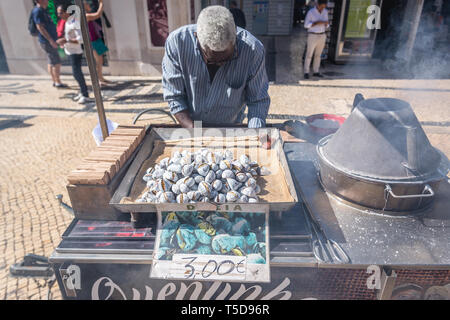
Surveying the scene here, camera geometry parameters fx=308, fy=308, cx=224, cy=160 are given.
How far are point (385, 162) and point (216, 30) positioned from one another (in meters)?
1.51

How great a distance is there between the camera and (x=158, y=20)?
8.86 m

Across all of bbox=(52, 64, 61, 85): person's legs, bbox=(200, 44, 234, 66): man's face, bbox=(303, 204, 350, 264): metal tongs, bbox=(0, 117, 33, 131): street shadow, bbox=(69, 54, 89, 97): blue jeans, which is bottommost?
bbox=(0, 117, 33, 131): street shadow

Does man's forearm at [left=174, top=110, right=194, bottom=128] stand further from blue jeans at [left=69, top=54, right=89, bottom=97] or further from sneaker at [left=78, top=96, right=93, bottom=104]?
sneaker at [left=78, top=96, right=93, bottom=104]

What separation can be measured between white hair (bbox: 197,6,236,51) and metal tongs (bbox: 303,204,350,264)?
145 cm

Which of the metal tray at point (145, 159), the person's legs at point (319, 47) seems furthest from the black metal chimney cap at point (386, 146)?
the person's legs at point (319, 47)

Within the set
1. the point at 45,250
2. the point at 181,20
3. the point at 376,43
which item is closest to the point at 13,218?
the point at 45,250

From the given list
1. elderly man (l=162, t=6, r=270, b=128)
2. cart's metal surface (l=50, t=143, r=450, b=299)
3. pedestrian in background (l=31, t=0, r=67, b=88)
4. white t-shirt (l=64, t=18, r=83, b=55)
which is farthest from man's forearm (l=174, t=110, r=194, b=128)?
pedestrian in background (l=31, t=0, r=67, b=88)

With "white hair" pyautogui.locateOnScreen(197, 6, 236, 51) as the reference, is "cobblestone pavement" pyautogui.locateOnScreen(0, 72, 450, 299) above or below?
below

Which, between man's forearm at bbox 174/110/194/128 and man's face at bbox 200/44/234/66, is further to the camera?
man's forearm at bbox 174/110/194/128

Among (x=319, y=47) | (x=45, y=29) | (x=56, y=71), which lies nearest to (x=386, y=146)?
(x=319, y=47)

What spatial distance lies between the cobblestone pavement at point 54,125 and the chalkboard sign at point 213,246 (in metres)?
1.61

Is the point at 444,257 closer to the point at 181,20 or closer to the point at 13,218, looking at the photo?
the point at 13,218

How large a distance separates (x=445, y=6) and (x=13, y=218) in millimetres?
15599

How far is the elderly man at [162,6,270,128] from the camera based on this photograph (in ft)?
9.25
